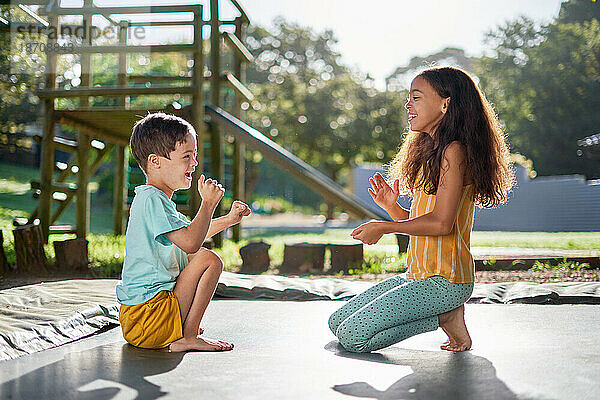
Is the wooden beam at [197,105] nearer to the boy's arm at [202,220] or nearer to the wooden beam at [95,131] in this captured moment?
the wooden beam at [95,131]

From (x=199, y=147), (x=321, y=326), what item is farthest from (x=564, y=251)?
(x=321, y=326)

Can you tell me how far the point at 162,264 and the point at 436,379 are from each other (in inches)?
29.4

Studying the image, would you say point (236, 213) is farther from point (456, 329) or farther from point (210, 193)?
point (456, 329)

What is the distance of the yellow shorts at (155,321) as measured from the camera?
5.39 feet

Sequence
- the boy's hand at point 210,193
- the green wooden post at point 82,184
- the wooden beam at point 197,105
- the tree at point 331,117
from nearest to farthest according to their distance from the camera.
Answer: the boy's hand at point 210,193 → the wooden beam at point 197,105 → the green wooden post at point 82,184 → the tree at point 331,117

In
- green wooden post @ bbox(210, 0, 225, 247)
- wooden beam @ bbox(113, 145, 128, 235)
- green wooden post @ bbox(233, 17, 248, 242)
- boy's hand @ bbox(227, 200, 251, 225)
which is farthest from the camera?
green wooden post @ bbox(233, 17, 248, 242)

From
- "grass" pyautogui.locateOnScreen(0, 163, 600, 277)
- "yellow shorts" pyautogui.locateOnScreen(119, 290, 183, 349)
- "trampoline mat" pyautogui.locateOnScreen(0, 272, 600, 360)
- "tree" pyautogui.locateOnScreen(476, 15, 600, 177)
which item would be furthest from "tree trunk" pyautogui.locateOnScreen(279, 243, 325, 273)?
"tree" pyautogui.locateOnScreen(476, 15, 600, 177)

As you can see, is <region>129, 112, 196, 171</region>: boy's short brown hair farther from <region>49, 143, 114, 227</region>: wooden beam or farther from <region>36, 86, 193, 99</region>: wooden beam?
<region>49, 143, 114, 227</region>: wooden beam

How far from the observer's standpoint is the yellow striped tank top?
1.69 m

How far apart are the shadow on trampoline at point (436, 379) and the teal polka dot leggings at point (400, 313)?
40mm

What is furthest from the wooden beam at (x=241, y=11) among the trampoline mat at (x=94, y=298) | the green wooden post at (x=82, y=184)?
the trampoline mat at (x=94, y=298)

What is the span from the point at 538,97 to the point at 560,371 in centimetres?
620

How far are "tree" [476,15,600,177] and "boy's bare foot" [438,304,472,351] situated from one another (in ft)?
15.3

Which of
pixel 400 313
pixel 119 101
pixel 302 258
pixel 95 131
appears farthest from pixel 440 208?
pixel 119 101
